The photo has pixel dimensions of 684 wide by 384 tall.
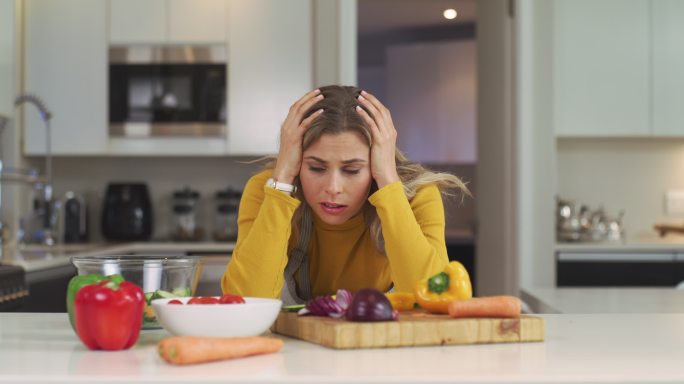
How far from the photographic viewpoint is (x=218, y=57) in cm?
492

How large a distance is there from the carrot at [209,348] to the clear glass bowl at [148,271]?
32 cm

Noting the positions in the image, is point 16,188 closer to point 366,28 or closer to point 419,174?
point 419,174

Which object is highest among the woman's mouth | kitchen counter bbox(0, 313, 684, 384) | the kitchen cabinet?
the kitchen cabinet

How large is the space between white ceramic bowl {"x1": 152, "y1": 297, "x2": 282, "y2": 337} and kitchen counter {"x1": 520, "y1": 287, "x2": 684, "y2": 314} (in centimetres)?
137

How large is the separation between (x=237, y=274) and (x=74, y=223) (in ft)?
10.5

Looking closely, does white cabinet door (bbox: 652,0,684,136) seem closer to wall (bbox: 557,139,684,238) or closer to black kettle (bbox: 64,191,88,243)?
wall (bbox: 557,139,684,238)

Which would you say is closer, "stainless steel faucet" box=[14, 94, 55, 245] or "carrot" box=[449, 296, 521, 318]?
"carrot" box=[449, 296, 521, 318]

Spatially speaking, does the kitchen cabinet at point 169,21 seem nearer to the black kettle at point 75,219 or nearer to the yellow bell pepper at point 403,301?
the black kettle at point 75,219

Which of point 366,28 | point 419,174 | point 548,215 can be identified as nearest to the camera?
point 419,174

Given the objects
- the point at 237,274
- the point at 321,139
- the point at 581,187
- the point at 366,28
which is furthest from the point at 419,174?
the point at 366,28

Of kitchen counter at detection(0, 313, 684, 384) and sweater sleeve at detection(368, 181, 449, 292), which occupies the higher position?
sweater sleeve at detection(368, 181, 449, 292)

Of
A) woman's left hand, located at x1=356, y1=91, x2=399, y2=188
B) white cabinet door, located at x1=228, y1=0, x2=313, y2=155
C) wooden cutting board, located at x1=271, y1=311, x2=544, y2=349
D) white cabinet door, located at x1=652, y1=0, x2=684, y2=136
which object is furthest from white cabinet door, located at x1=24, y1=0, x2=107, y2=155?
wooden cutting board, located at x1=271, y1=311, x2=544, y2=349

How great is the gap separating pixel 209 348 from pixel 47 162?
12.2ft

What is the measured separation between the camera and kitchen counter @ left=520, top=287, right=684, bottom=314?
101 inches
